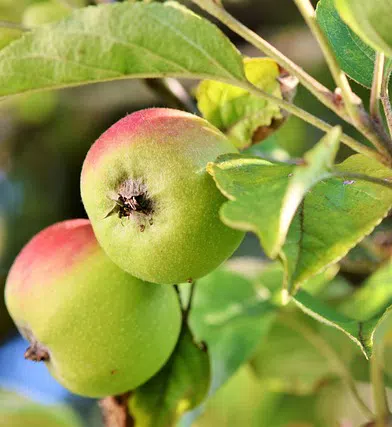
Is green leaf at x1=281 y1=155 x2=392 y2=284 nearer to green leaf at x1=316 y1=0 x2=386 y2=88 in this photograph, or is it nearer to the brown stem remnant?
green leaf at x1=316 y1=0 x2=386 y2=88

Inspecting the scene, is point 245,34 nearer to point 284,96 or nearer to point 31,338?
point 284,96

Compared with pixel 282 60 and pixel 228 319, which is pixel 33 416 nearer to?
pixel 228 319

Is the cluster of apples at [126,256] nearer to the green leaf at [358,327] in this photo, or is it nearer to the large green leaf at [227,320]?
the green leaf at [358,327]

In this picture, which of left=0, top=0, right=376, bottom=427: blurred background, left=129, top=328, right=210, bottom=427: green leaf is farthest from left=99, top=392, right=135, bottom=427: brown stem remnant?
left=0, top=0, right=376, bottom=427: blurred background

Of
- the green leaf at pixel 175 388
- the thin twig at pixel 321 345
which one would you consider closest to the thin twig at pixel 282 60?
the green leaf at pixel 175 388

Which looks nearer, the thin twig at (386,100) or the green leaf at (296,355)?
the thin twig at (386,100)

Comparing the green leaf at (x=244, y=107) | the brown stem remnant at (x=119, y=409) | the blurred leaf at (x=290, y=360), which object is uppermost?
the green leaf at (x=244, y=107)
